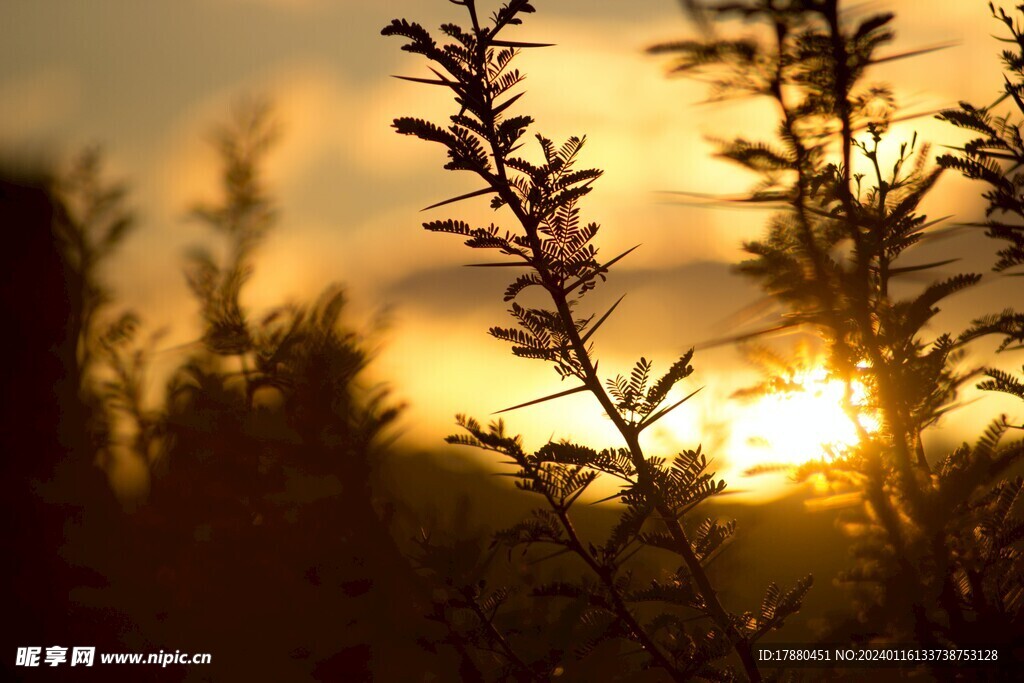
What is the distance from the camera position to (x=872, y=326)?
321cm

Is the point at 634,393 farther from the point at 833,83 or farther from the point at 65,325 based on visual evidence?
the point at 65,325

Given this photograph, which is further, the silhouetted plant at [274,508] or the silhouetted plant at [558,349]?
the silhouetted plant at [274,508]

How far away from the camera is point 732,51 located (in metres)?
3.24

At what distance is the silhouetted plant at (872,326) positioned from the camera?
3.17 m

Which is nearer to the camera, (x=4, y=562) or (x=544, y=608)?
(x=544, y=608)

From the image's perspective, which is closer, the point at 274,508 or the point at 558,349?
the point at 558,349

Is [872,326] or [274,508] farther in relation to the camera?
[274,508]

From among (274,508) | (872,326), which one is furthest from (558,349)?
(274,508)

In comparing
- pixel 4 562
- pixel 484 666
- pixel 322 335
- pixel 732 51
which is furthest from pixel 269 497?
pixel 732 51

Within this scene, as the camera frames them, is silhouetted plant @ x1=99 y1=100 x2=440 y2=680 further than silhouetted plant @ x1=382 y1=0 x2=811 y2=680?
Yes

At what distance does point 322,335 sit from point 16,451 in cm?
449

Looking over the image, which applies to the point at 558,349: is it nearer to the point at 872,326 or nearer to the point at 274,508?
the point at 872,326

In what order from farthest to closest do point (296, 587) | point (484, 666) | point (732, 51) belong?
1. point (296, 587)
2. point (484, 666)
3. point (732, 51)

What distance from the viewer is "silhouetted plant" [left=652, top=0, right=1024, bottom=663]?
125 inches
